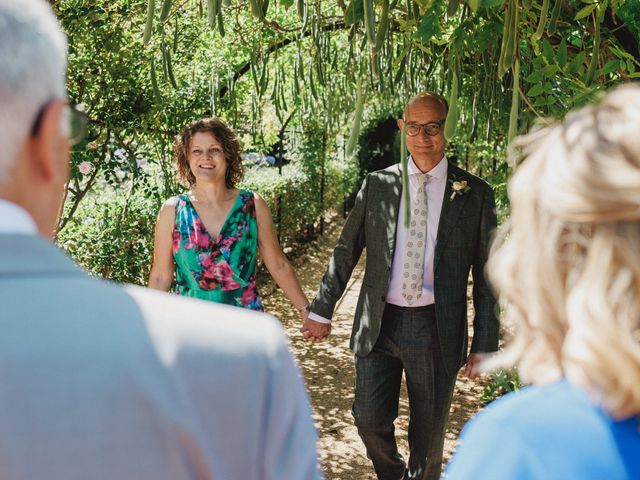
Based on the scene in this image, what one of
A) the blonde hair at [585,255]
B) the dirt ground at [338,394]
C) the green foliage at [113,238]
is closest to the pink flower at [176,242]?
the dirt ground at [338,394]

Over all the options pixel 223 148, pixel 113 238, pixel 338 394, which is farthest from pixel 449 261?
pixel 113 238

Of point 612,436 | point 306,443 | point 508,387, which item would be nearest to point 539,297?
point 612,436

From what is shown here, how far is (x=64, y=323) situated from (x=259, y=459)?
0.26 metres

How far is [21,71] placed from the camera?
2.55 ft

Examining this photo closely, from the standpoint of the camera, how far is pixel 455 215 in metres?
3.02

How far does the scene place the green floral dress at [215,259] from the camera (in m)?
3.11

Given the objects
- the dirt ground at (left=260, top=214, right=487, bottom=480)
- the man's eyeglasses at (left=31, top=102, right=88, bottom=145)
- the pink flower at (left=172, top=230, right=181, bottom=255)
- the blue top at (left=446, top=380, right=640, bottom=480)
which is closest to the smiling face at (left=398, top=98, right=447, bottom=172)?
the pink flower at (left=172, top=230, right=181, bottom=255)

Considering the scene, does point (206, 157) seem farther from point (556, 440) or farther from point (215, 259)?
point (556, 440)

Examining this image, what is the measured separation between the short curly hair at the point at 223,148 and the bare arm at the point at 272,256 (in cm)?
18

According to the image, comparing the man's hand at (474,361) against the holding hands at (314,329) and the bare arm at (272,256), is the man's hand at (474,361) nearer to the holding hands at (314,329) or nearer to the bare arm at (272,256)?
the holding hands at (314,329)

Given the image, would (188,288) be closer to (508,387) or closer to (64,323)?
(508,387)

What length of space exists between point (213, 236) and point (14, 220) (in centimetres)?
240

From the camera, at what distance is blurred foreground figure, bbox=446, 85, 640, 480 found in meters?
0.85

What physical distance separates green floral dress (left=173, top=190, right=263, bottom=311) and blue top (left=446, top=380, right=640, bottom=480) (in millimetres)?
2234
